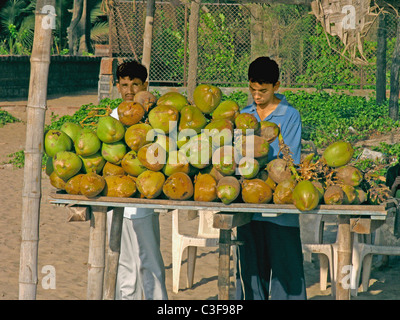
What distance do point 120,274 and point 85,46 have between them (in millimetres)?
17724

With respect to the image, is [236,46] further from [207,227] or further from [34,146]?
[34,146]

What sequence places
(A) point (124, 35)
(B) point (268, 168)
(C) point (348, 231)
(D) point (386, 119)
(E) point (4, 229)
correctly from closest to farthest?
(B) point (268, 168)
(C) point (348, 231)
(E) point (4, 229)
(D) point (386, 119)
(A) point (124, 35)

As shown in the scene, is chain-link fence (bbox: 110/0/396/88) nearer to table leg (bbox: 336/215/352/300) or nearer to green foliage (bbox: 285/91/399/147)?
green foliage (bbox: 285/91/399/147)

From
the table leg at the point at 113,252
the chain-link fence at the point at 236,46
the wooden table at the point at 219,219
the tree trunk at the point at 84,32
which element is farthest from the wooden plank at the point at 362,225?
the tree trunk at the point at 84,32

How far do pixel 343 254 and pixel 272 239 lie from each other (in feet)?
1.27

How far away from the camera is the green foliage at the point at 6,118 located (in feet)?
38.1

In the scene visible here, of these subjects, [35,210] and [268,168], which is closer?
[268,168]

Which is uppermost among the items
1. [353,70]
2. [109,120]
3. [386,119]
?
[353,70]

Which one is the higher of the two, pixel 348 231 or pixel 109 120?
pixel 109 120

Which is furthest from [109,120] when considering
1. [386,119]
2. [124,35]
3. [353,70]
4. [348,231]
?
[353,70]

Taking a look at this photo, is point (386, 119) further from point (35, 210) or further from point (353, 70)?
point (35, 210)

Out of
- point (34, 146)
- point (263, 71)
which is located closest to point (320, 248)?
point (263, 71)

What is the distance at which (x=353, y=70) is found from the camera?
1248cm

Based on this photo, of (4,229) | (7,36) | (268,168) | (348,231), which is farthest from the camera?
(7,36)
